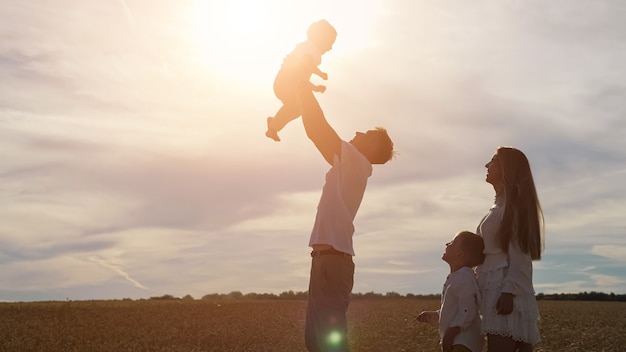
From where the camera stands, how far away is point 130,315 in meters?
24.2

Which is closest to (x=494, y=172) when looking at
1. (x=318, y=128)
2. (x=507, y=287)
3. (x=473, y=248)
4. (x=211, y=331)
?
(x=473, y=248)

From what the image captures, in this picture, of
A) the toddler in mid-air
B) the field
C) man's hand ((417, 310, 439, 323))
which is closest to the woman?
man's hand ((417, 310, 439, 323))

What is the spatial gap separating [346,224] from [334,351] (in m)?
0.83

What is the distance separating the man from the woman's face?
82.6 inches

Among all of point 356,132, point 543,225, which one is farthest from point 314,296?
point 543,225

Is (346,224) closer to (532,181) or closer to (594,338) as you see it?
(532,181)

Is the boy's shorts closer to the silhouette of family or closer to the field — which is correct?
the silhouette of family

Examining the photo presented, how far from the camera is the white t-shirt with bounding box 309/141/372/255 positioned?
4.90 m

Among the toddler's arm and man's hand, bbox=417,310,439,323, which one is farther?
man's hand, bbox=417,310,439,323

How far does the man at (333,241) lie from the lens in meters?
4.84

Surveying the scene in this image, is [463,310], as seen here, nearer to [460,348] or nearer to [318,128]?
[460,348]

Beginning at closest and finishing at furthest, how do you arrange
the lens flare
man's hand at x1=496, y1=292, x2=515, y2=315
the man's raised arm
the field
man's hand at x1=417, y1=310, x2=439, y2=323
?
the man's raised arm, the lens flare, man's hand at x1=496, y1=292, x2=515, y2=315, man's hand at x1=417, y1=310, x2=439, y2=323, the field

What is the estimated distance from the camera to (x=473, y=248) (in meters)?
6.59

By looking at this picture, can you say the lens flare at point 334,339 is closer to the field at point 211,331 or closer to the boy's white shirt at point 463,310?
the boy's white shirt at point 463,310
